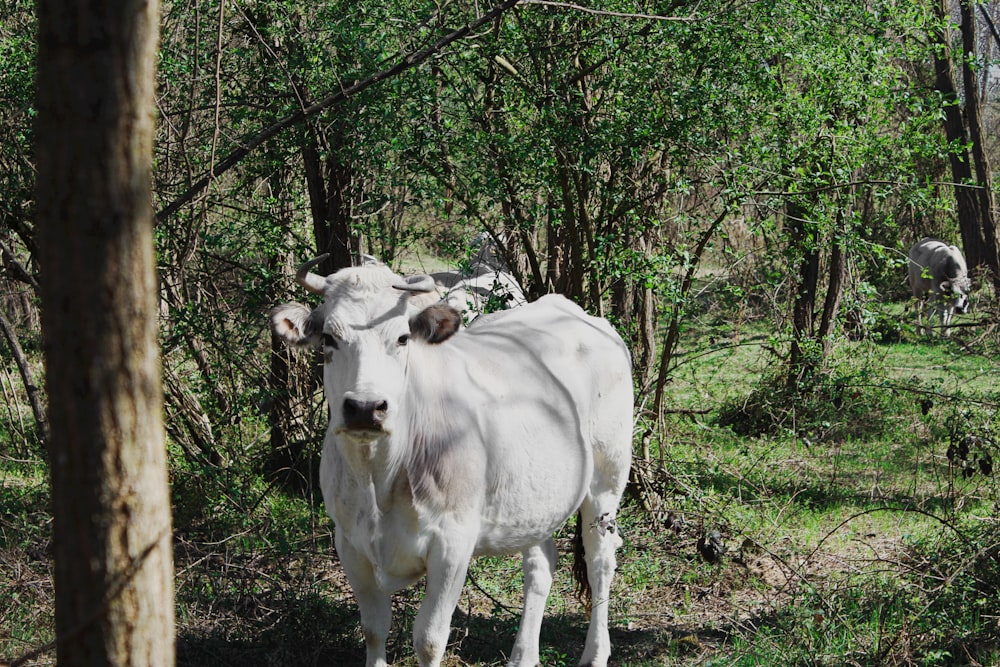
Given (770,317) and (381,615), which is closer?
(381,615)

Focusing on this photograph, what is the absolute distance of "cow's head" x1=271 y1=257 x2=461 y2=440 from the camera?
432 cm

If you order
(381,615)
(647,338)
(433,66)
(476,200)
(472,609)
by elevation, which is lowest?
(472,609)

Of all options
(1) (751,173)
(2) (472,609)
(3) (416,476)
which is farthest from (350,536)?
(1) (751,173)

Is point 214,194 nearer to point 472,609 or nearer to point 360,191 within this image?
point 360,191

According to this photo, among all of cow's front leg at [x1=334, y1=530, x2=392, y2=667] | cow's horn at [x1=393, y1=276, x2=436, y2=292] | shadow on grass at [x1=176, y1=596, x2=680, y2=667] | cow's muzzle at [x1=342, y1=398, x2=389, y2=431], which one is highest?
cow's horn at [x1=393, y1=276, x2=436, y2=292]

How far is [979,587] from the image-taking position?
220 inches

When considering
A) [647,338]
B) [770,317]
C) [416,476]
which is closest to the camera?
[416,476]

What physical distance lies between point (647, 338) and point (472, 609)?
8.81 feet

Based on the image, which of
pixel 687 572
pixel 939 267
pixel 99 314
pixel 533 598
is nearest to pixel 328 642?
pixel 533 598

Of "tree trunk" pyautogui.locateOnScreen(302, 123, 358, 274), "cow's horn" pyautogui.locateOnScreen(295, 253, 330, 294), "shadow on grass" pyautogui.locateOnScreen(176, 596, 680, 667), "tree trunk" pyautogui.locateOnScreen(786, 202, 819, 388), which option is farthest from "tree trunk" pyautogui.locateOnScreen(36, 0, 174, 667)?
"tree trunk" pyautogui.locateOnScreen(786, 202, 819, 388)

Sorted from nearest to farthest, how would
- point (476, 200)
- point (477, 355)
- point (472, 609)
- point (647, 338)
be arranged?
point (477, 355) → point (472, 609) → point (476, 200) → point (647, 338)

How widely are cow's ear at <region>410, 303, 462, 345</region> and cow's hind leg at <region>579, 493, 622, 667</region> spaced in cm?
188

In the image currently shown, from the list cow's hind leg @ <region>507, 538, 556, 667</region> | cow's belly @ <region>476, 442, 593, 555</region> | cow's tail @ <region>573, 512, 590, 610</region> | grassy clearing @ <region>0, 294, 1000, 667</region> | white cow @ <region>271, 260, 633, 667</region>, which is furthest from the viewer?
cow's tail @ <region>573, 512, 590, 610</region>

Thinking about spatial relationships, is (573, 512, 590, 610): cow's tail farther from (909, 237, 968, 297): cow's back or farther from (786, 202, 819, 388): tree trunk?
(909, 237, 968, 297): cow's back
